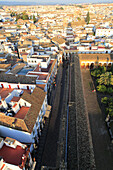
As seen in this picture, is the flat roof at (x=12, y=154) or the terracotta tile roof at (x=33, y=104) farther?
the terracotta tile roof at (x=33, y=104)

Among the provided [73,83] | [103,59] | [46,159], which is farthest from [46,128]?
[103,59]

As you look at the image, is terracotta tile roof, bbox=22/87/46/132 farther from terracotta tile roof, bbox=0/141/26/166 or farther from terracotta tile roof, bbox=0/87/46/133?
terracotta tile roof, bbox=0/141/26/166

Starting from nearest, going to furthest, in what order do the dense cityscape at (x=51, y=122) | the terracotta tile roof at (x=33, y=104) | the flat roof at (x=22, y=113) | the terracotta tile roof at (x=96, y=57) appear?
the dense cityscape at (x=51, y=122)
the terracotta tile roof at (x=33, y=104)
the flat roof at (x=22, y=113)
the terracotta tile roof at (x=96, y=57)

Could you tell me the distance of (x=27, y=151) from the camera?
19969mm

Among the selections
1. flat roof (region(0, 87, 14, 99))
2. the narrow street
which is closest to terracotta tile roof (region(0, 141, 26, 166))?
the narrow street

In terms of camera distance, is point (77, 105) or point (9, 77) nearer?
point (77, 105)

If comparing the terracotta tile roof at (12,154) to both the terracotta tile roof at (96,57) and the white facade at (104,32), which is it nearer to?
the terracotta tile roof at (96,57)

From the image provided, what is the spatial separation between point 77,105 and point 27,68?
70.4ft

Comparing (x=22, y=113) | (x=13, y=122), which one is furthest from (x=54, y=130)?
(x=13, y=122)

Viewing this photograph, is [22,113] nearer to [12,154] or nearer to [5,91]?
[12,154]

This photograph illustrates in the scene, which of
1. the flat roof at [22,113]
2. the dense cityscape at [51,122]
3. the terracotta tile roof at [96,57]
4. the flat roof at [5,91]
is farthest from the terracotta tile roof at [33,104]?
the terracotta tile roof at [96,57]

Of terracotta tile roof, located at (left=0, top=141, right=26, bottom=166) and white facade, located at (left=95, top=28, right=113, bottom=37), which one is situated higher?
white facade, located at (left=95, top=28, right=113, bottom=37)

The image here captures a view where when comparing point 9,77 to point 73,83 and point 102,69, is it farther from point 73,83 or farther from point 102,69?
point 102,69

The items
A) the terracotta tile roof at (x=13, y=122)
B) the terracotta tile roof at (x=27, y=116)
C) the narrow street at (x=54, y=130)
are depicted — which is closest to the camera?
the terracotta tile roof at (x=13, y=122)
